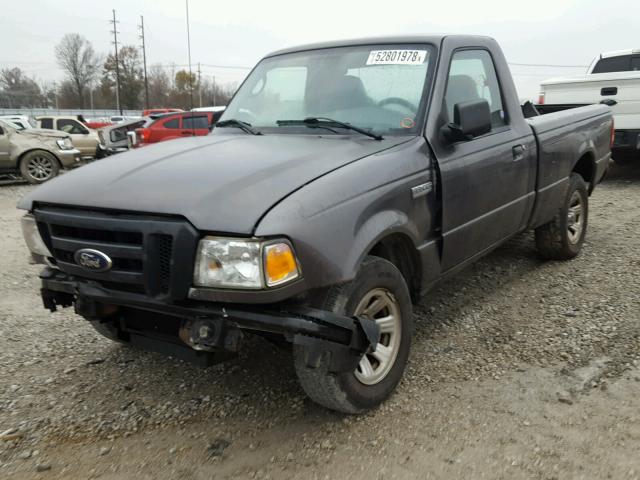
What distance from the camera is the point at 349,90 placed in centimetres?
351

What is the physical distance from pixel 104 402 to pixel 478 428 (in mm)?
1992

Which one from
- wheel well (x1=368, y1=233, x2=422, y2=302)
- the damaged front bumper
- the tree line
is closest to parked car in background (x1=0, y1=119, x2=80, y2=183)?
the damaged front bumper

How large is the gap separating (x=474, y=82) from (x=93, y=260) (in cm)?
272

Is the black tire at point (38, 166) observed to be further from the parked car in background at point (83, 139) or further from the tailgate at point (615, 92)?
the tailgate at point (615, 92)

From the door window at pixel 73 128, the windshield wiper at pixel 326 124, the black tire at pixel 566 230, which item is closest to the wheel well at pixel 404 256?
the windshield wiper at pixel 326 124

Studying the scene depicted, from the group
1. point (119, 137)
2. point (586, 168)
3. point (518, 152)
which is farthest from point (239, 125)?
point (119, 137)

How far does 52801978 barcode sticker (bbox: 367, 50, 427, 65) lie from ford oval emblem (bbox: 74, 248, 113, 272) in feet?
6.70

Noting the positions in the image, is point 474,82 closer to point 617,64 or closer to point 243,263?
point 243,263

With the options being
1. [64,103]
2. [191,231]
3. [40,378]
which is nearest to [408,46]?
[191,231]

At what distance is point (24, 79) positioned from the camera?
296ft

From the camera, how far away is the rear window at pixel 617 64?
10512mm

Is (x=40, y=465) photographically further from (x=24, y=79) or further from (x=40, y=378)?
(x=24, y=79)

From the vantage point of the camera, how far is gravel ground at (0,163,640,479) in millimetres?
2527

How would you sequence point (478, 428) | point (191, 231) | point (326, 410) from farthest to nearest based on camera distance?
point (326, 410), point (478, 428), point (191, 231)
